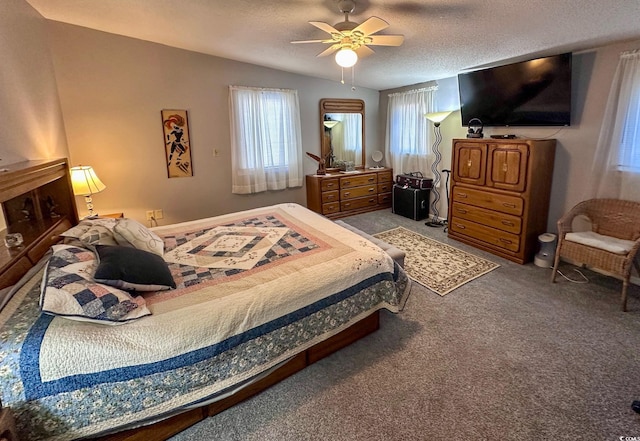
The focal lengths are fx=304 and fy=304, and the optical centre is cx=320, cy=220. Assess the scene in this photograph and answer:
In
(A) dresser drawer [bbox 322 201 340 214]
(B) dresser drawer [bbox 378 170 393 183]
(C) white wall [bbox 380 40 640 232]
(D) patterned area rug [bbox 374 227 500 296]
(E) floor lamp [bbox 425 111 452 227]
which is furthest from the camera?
(B) dresser drawer [bbox 378 170 393 183]

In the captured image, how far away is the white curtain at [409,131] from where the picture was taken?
4.89m

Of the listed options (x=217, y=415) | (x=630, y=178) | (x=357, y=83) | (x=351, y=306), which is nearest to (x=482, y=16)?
A: (x=630, y=178)

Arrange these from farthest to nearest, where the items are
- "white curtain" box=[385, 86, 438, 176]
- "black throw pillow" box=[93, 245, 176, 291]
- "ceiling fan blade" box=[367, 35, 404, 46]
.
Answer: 1. "white curtain" box=[385, 86, 438, 176]
2. "ceiling fan blade" box=[367, 35, 404, 46]
3. "black throw pillow" box=[93, 245, 176, 291]

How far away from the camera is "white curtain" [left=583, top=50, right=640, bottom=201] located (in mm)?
2717

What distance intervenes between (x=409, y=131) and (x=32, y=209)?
4928 mm

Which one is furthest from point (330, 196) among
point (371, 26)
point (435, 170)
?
point (371, 26)

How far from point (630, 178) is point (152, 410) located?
4.17m

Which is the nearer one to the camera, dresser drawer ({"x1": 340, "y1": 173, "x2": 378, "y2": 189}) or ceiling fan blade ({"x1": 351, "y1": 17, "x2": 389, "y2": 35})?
ceiling fan blade ({"x1": 351, "y1": 17, "x2": 389, "y2": 35})

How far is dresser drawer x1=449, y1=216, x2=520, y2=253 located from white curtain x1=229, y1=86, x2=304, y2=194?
253 cm

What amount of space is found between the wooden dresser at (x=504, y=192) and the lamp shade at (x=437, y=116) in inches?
26.6

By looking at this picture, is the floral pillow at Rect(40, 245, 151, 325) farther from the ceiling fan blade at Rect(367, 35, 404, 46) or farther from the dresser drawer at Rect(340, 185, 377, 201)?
the dresser drawer at Rect(340, 185, 377, 201)

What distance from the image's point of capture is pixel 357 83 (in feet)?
17.1

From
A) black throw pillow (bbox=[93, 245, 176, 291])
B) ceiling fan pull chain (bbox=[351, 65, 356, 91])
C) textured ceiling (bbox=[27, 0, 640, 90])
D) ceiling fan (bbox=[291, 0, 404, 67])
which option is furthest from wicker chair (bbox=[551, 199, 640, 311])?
black throw pillow (bbox=[93, 245, 176, 291])

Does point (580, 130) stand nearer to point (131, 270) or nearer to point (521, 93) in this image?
point (521, 93)
